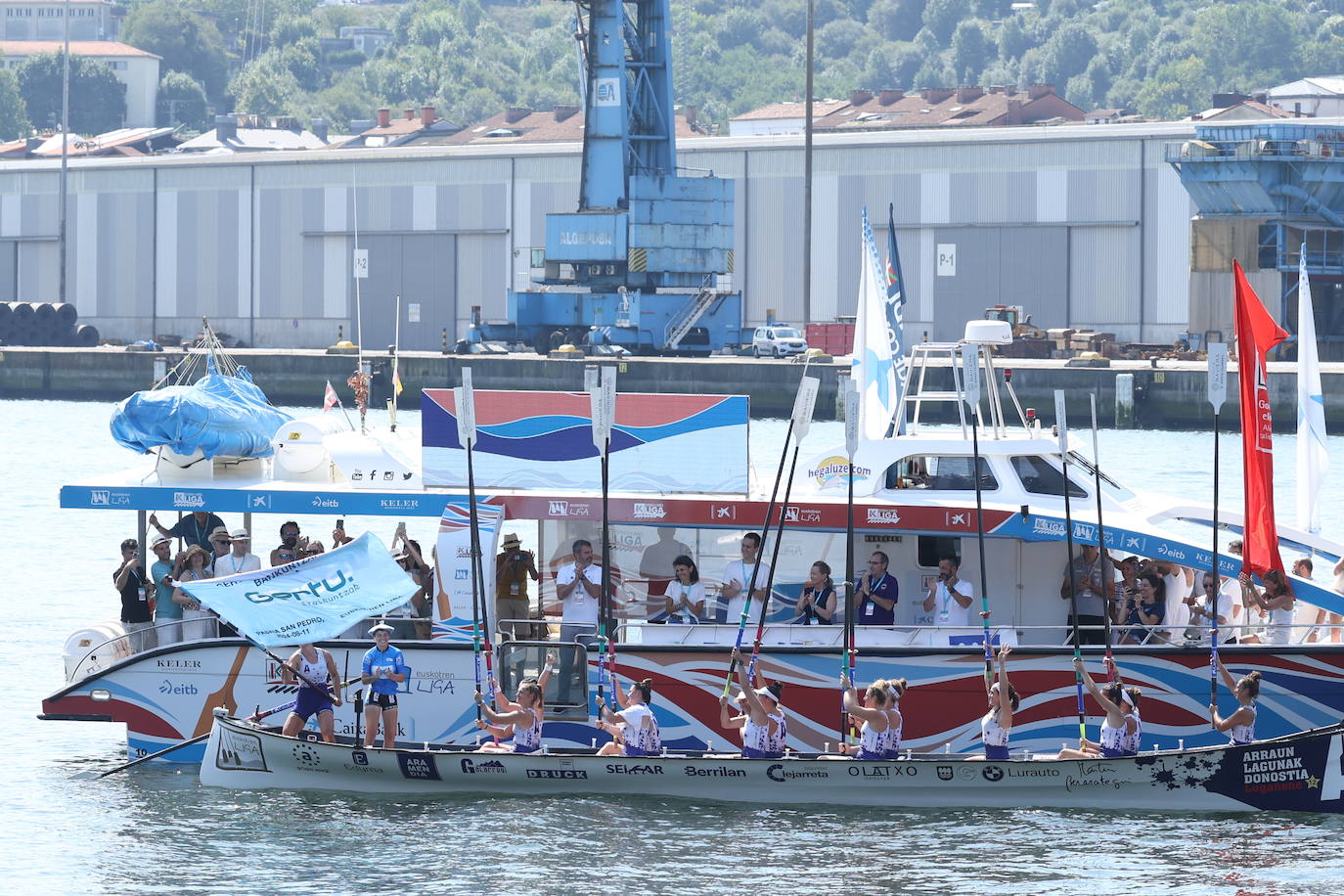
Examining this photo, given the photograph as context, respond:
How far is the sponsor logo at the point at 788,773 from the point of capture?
17.9 m

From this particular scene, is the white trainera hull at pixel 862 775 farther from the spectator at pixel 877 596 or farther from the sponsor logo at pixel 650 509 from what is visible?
the sponsor logo at pixel 650 509

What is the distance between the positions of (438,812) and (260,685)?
2.03m

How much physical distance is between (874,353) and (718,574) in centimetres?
336

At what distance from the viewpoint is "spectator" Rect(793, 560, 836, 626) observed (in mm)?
18484

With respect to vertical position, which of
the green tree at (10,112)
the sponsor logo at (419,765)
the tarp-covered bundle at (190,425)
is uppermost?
the green tree at (10,112)

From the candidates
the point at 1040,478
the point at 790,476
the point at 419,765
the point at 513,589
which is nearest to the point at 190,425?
the point at 513,589

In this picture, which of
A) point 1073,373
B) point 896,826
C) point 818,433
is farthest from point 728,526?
point 1073,373

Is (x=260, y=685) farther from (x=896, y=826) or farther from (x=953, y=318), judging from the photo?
(x=953, y=318)

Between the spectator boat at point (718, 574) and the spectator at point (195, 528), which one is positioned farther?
the spectator at point (195, 528)

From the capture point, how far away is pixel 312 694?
18.4 m

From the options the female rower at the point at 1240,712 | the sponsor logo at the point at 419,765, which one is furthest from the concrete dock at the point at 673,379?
the sponsor logo at the point at 419,765

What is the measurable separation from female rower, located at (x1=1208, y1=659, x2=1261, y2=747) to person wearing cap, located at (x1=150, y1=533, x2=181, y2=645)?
30.8ft

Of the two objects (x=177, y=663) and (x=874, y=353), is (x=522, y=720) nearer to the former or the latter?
(x=177, y=663)

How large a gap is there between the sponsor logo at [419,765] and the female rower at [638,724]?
4.97 ft
